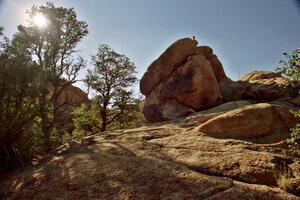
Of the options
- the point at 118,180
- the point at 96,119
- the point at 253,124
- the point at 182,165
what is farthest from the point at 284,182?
the point at 96,119

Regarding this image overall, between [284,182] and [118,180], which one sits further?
[118,180]

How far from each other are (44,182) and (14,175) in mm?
2836

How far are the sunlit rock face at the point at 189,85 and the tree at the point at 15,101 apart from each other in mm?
12263

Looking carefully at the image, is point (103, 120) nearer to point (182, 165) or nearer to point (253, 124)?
point (253, 124)

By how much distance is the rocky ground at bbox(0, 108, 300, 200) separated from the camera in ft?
27.1

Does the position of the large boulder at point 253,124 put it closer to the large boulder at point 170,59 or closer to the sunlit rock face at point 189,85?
the sunlit rock face at point 189,85

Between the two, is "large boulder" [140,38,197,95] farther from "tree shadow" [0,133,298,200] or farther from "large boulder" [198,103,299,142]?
"tree shadow" [0,133,298,200]

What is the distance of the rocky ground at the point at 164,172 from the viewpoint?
8.26 metres

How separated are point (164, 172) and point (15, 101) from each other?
8.70 metres

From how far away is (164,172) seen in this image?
9.56 m

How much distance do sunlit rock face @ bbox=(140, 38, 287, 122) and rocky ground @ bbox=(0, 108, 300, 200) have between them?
979 cm

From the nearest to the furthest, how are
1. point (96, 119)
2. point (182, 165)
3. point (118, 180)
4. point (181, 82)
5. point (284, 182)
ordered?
point (284, 182) → point (118, 180) → point (182, 165) → point (181, 82) → point (96, 119)

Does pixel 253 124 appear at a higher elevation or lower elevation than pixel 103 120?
lower

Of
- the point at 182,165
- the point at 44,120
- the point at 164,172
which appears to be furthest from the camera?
the point at 44,120
